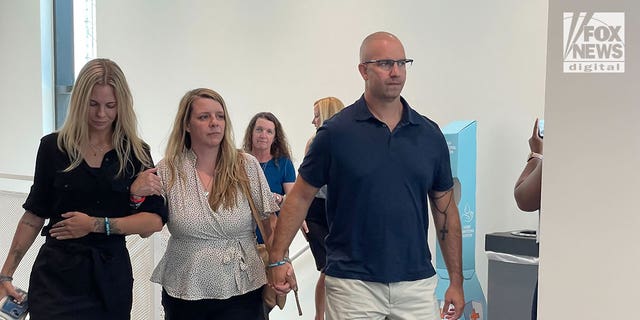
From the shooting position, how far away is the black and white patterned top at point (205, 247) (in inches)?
101

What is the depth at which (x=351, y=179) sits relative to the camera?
7.96 ft

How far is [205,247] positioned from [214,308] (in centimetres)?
21

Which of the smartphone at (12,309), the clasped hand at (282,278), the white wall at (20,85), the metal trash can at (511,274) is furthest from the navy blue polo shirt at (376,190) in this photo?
the white wall at (20,85)

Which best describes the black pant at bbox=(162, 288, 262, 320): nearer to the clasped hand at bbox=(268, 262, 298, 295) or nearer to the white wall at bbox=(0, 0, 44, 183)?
the clasped hand at bbox=(268, 262, 298, 295)

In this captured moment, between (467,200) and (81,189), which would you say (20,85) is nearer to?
(467,200)

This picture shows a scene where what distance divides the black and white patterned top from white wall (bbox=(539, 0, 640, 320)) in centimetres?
113

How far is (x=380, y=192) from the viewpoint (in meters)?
2.40

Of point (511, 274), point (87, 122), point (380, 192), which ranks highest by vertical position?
point (87, 122)

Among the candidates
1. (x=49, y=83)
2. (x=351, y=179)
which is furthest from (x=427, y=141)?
(x=49, y=83)

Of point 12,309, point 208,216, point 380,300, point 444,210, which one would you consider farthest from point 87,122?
point 444,210

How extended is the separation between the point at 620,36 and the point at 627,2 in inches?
2.9

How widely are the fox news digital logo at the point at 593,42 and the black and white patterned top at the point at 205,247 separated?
127cm

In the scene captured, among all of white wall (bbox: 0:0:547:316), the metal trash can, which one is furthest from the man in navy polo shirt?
white wall (bbox: 0:0:547:316)

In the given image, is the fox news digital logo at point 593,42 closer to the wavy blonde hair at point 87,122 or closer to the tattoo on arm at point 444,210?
the tattoo on arm at point 444,210
